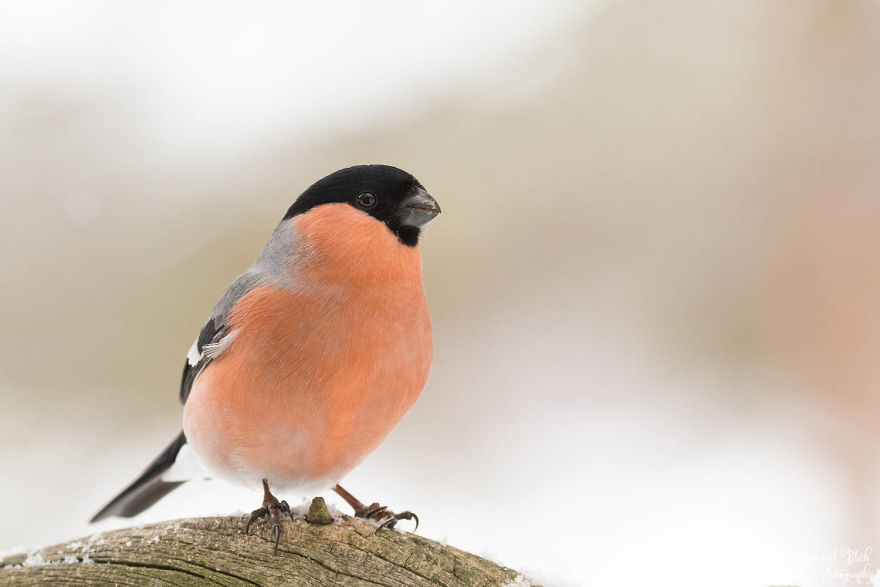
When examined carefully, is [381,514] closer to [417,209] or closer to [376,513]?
[376,513]

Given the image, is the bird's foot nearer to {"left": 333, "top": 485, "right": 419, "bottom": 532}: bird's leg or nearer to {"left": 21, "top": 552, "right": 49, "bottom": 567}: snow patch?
{"left": 333, "top": 485, "right": 419, "bottom": 532}: bird's leg

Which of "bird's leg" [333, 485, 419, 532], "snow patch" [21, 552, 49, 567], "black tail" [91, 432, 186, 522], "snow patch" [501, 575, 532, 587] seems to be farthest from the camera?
"black tail" [91, 432, 186, 522]

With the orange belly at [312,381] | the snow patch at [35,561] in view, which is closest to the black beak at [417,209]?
the orange belly at [312,381]

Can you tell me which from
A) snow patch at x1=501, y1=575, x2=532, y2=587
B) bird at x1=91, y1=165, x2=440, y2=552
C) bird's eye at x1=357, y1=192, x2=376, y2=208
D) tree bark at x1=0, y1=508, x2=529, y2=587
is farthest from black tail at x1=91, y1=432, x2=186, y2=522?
snow patch at x1=501, y1=575, x2=532, y2=587

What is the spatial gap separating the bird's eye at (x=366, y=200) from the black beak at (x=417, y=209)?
0.11 m

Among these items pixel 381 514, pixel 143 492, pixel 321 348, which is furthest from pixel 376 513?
pixel 143 492

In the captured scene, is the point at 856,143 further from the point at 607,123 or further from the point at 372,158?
the point at 372,158

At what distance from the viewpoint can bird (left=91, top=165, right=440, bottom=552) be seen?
10.0 feet

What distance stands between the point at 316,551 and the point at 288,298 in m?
0.94

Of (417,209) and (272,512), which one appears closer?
(272,512)

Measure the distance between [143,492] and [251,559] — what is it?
147 centimetres

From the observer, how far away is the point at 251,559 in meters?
2.88

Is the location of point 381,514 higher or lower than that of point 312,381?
lower

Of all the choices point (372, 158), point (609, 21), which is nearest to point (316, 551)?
point (372, 158)
